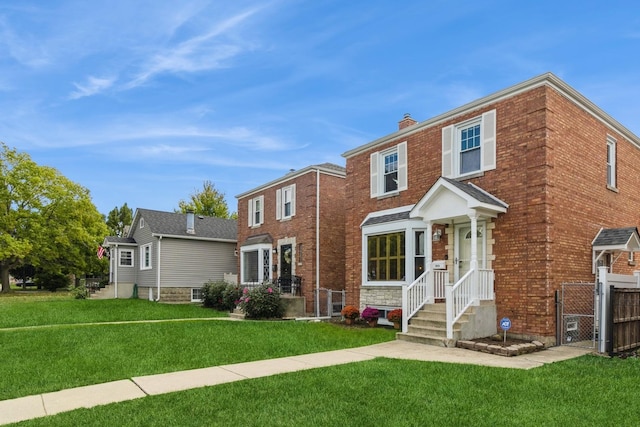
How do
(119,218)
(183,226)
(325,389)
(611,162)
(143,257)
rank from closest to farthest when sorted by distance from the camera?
(325,389) → (611,162) → (183,226) → (143,257) → (119,218)

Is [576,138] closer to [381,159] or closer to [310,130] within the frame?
[381,159]

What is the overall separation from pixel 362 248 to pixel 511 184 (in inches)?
227

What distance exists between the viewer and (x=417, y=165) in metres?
13.8

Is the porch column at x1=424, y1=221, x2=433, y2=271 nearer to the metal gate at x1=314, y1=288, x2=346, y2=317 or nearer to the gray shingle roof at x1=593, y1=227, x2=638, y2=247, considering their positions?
the gray shingle roof at x1=593, y1=227, x2=638, y2=247

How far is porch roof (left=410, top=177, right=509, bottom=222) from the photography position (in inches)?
422

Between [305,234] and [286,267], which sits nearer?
[305,234]

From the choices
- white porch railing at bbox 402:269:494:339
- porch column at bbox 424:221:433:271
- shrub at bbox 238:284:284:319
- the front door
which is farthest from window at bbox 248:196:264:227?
white porch railing at bbox 402:269:494:339

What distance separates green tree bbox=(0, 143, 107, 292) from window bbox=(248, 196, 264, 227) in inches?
723

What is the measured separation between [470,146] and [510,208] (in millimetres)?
2253

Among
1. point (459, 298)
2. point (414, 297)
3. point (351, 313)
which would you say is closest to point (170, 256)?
point (351, 313)

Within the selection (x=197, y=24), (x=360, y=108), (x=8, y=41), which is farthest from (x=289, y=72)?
(x=8, y=41)

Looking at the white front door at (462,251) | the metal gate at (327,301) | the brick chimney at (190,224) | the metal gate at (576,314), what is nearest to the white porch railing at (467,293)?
the white front door at (462,251)

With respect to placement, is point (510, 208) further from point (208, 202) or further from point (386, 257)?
point (208, 202)

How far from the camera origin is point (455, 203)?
11.2 meters
